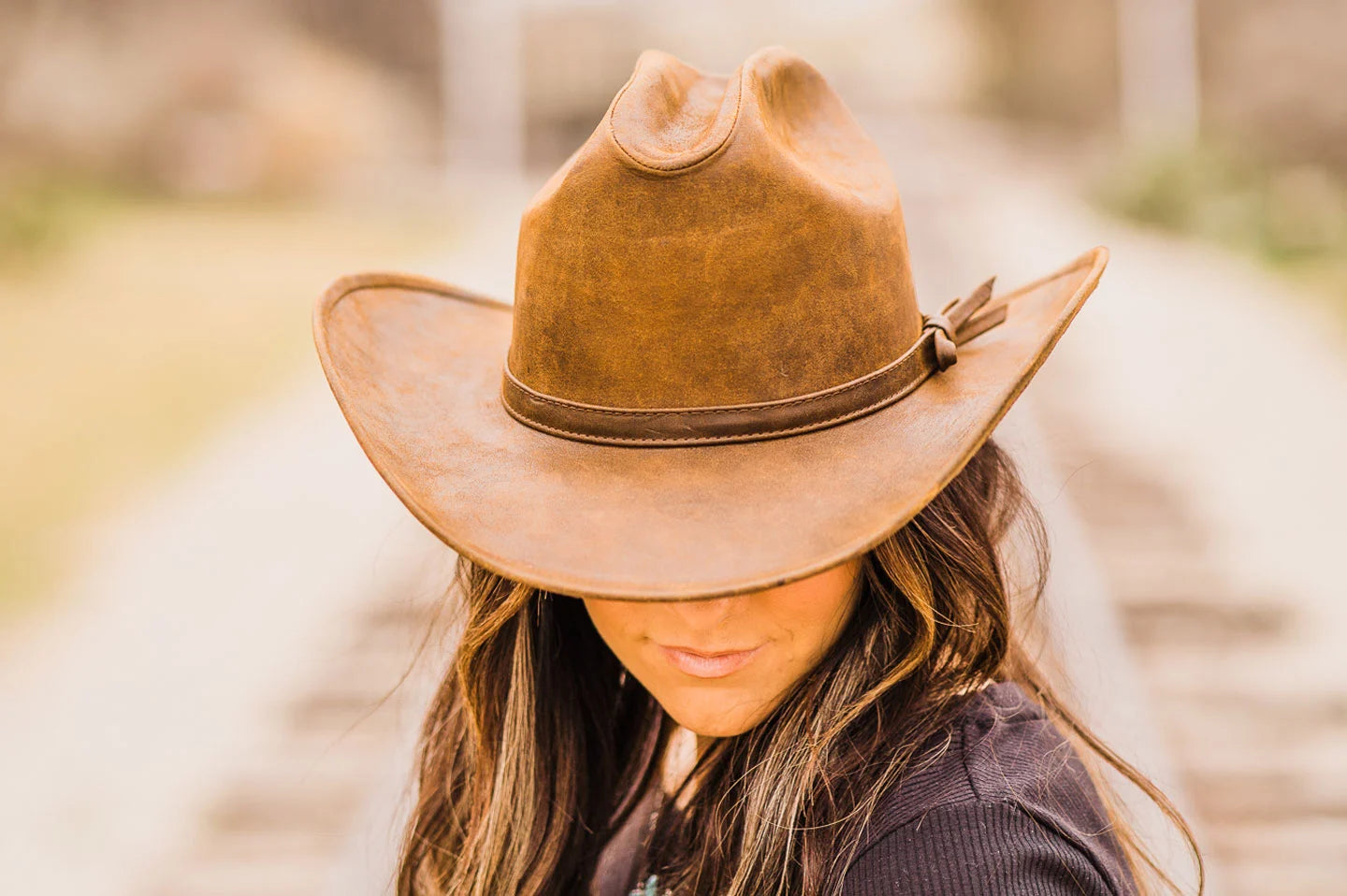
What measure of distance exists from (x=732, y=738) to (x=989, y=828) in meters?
0.37

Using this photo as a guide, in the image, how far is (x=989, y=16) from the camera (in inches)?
961

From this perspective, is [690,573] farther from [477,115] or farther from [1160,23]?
[477,115]

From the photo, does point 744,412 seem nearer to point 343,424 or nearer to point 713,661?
point 713,661

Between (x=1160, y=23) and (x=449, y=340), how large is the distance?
1605 centimetres

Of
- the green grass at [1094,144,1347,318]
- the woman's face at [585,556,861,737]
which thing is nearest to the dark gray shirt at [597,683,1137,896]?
the woman's face at [585,556,861,737]

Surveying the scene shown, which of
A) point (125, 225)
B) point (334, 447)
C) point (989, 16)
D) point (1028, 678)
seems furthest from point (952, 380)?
point (989, 16)

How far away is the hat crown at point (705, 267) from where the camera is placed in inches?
40.0

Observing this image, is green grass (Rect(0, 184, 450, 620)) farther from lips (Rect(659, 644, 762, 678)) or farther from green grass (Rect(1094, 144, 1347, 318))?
green grass (Rect(1094, 144, 1347, 318))

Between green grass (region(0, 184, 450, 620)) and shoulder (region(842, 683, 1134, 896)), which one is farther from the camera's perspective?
green grass (region(0, 184, 450, 620))

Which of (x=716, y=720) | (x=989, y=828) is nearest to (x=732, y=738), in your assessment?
(x=716, y=720)

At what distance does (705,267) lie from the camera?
39.9 inches

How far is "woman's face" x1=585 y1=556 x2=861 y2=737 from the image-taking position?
1.12 metres

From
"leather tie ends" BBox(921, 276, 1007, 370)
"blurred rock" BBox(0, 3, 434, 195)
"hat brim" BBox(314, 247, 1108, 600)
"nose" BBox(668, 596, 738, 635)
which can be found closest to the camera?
"hat brim" BBox(314, 247, 1108, 600)

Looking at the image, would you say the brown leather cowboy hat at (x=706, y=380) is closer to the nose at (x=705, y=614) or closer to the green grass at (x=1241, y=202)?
the nose at (x=705, y=614)
